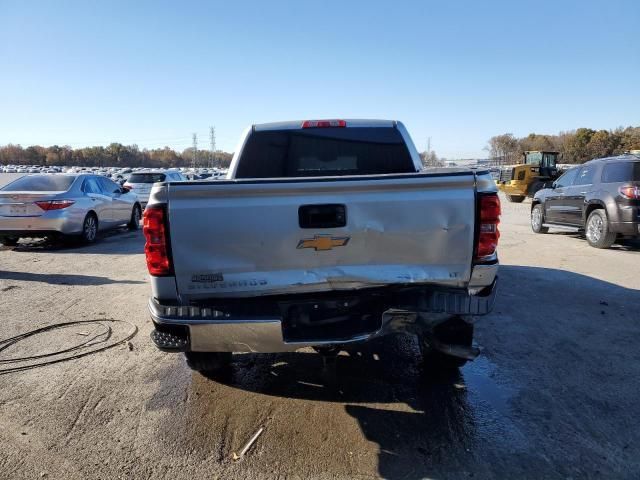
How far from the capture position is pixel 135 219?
1383cm

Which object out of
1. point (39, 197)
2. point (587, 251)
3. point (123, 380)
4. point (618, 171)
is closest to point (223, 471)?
point (123, 380)

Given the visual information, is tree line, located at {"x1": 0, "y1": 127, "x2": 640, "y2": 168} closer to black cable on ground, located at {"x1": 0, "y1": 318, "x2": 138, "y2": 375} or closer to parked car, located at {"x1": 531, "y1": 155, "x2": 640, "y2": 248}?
parked car, located at {"x1": 531, "y1": 155, "x2": 640, "y2": 248}

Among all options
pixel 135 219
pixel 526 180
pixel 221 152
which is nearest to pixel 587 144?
pixel 526 180

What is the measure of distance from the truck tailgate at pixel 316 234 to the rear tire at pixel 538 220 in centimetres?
→ 1076

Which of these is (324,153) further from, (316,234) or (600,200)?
(600,200)

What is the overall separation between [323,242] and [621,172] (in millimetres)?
9193

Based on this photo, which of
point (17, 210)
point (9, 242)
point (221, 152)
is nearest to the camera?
point (17, 210)

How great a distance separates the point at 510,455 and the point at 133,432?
2.43 meters

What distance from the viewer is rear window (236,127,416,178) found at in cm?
488

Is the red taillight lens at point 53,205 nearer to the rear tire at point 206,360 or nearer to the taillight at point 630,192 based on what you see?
the rear tire at point 206,360

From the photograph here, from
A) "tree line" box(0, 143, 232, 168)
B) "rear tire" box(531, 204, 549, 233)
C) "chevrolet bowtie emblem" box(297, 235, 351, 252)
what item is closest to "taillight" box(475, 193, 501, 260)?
"chevrolet bowtie emblem" box(297, 235, 351, 252)

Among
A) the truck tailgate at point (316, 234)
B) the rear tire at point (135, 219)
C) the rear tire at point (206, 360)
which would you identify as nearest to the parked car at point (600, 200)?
the truck tailgate at point (316, 234)

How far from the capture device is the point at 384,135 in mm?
4926

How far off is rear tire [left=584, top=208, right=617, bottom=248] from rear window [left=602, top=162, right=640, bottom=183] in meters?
0.71
